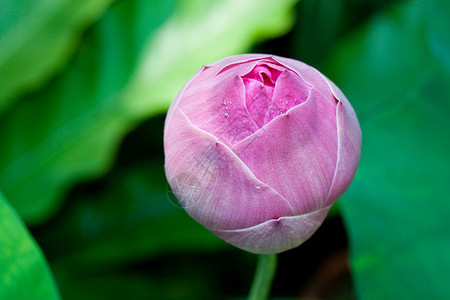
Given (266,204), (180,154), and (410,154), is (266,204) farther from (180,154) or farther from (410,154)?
(410,154)

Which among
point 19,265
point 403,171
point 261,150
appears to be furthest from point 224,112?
point 403,171

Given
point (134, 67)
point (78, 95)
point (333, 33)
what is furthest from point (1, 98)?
point (333, 33)

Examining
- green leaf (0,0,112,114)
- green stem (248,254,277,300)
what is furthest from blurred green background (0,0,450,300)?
green stem (248,254,277,300)

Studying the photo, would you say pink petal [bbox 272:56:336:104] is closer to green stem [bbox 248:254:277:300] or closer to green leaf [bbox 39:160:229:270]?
green stem [bbox 248:254:277:300]

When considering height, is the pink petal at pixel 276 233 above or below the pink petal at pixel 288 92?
below

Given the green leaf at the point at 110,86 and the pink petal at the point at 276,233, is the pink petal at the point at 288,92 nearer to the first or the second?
the pink petal at the point at 276,233

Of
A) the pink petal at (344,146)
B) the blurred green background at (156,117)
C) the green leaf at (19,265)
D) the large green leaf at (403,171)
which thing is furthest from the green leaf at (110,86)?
the pink petal at (344,146)
